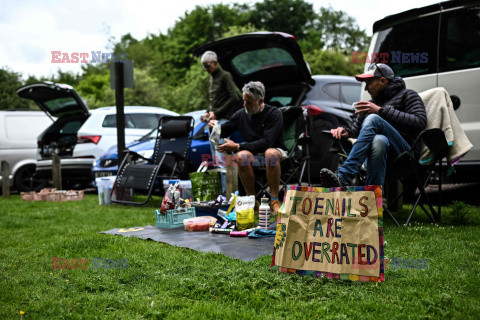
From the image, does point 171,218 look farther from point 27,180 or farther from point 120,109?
point 27,180

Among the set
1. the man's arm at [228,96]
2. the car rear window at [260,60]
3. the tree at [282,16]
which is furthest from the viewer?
the tree at [282,16]

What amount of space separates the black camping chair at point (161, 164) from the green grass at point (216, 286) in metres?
2.78

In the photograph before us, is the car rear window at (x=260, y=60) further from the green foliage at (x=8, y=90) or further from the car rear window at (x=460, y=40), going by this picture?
the green foliage at (x=8, y=90)

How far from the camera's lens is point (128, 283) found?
8.55ft

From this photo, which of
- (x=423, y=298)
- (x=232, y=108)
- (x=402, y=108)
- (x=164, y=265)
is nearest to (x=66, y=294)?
(x=164, y=265)

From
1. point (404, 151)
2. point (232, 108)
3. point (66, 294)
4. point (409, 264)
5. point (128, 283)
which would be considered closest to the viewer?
point (66, 294)

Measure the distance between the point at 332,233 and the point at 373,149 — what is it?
67.9 inches

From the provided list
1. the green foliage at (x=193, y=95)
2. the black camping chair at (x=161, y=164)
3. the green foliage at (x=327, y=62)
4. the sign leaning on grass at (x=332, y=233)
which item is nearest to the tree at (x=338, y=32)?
the green foliage at (x=327, y=62)

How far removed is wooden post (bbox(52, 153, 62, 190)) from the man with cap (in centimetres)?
564

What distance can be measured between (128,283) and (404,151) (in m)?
2.68

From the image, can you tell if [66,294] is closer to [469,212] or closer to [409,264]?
[409,264]

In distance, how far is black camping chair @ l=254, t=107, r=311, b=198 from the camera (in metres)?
5.54

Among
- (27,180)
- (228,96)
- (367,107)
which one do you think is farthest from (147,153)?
(367,107)

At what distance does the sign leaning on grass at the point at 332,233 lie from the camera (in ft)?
8.03
